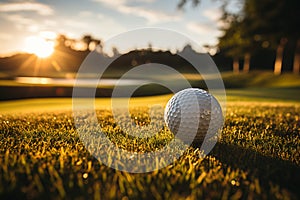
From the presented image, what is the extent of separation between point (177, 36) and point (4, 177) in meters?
6.47

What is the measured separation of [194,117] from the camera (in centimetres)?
298

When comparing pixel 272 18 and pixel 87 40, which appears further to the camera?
pixel 87 40

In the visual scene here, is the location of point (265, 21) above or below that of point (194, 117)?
above

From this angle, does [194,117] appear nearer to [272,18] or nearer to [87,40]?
[272,18]

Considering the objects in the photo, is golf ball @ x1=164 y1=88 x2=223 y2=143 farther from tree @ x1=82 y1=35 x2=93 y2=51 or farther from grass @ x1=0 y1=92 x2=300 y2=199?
tree @ x1=82 y1=35 x2=93 y2=51

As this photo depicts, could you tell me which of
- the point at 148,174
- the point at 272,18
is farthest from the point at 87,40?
the point at 148,174

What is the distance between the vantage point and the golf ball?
295 centimetres

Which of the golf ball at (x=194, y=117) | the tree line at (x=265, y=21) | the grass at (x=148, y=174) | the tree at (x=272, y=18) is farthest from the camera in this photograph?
the tree line at (x=265, y=21)

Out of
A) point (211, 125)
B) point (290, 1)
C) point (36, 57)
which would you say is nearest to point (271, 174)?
point (211, 125)

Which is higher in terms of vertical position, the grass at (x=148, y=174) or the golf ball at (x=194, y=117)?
the golf ball at (x=194, y=117)

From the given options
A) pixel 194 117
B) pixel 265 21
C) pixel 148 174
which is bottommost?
pixel 148 174

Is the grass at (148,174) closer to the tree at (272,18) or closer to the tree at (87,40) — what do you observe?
the tree at (272,18)

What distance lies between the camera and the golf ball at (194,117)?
9.68ft

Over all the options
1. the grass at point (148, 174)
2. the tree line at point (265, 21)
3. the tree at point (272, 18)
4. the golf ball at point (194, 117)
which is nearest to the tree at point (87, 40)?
the tree line at point (265, 21)
